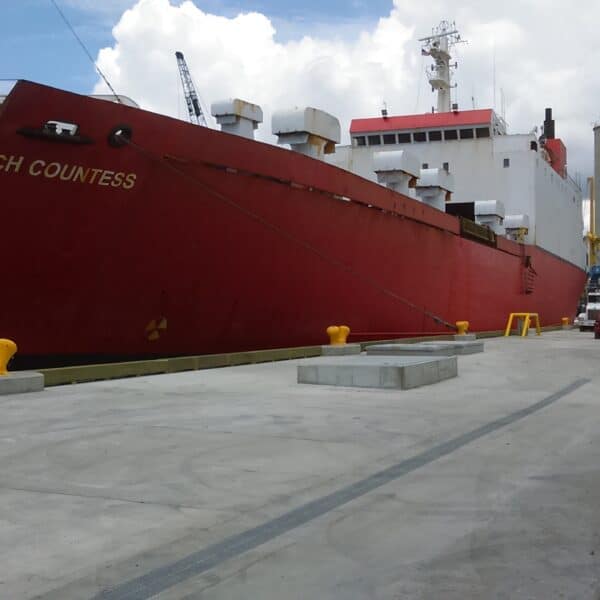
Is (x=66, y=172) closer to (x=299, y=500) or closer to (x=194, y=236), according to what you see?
(x=194, y=236)

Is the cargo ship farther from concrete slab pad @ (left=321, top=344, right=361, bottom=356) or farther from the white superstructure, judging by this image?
the white superstructure

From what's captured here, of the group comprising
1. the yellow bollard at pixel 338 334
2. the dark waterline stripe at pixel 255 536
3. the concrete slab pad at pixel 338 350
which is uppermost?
the yellow bollard at pixel 338 334

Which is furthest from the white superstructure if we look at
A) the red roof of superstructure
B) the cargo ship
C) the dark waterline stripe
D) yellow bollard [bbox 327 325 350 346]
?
the dark waterline stripe

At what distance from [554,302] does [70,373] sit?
3018 cm

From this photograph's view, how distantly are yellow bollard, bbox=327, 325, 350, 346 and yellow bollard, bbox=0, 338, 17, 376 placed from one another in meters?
6.92

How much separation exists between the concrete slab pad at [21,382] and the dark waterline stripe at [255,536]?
5.72 meters

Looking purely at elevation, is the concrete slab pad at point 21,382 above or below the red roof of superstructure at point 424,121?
below

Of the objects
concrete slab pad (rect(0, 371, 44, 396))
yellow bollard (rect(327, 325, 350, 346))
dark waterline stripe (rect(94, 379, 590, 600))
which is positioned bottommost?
dark waterline stripe (rect(94, 379, 590, 600))

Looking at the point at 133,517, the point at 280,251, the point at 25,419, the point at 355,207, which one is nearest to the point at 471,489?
the point at 133,517

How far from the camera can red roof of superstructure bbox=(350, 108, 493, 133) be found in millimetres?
28969

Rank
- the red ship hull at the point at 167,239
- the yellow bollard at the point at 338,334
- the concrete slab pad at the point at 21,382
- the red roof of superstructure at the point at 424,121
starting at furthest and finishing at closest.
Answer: the red roof of superstructure at the point at 424,121 → the yellow bollard at the point at 338,334 → the red ship hull at the point at 167,239 → the concrete slab pad at the point at 21,382

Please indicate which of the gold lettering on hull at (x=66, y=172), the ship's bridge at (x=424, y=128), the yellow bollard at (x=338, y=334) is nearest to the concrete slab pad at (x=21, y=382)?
the gold lettering on hull at (x=66, y=172)

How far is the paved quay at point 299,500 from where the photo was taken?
9.89 ft

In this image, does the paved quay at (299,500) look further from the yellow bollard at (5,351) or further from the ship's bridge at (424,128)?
the ship's bridge at (424,128)
